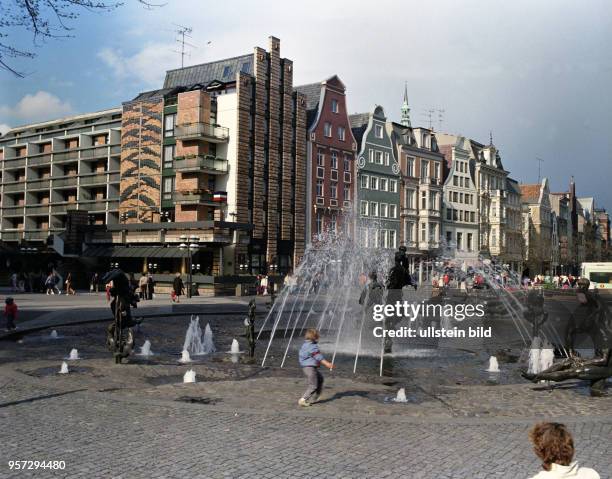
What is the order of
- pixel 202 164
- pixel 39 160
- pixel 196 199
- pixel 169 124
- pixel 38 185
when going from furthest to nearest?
pixel 39 160, pixel 38 185, pixel 169 124, pixel 202 164, pixel 196 199

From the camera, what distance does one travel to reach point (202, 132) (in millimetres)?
50750

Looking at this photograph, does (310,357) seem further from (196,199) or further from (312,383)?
(196,199)

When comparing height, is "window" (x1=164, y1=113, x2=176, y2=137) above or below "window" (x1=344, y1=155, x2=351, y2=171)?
above

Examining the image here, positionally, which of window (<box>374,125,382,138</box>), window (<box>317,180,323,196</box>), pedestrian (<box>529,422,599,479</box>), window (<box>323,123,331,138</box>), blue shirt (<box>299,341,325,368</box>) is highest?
window (<box>374,125,382,138</box>)

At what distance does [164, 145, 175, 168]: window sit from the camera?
5394cm

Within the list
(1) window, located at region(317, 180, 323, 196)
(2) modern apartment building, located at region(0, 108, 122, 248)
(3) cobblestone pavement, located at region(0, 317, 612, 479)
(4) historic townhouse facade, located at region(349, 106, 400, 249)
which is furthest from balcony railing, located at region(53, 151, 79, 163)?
(3) cobblestone pavement, located at region(0, 317, 612, 479)

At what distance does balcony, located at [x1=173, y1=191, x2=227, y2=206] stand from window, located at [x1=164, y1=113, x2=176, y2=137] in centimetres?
591

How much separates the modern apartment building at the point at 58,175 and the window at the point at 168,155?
7.54 metres

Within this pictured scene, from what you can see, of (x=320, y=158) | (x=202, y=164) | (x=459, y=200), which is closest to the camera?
(x=202, y=164)

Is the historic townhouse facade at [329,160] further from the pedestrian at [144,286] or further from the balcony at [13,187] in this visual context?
the balcony at [13,187]

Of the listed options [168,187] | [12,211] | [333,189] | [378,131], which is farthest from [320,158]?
[12,211]

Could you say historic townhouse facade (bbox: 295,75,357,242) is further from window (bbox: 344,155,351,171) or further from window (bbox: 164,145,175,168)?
window (bbox: 164,145,175,168)

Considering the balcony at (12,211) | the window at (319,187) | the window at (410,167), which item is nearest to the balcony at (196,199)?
the window at (319,187)

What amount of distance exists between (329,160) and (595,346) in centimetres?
5054
